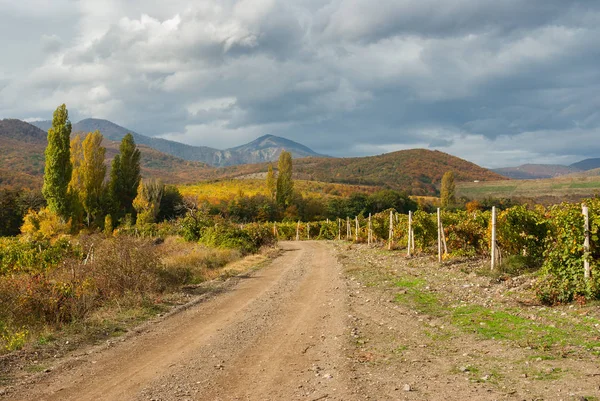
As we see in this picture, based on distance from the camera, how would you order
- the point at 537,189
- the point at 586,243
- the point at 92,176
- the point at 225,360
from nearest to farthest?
the point at 225,360 < the point at 586,243 < the point at 92,176 < the point at 537,189

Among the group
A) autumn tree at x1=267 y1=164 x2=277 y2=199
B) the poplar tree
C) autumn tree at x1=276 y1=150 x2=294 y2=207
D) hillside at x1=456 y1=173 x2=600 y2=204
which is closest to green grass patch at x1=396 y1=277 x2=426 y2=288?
the poplar tree

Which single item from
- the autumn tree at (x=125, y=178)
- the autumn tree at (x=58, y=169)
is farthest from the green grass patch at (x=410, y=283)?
the autumn tree at (x=125, y=178)

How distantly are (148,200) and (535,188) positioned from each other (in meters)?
84.1

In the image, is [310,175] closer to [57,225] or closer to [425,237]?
[57,225]

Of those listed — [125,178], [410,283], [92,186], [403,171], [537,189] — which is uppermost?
[403,171]

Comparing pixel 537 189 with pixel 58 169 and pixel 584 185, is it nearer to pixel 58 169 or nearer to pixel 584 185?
pixel 584 185

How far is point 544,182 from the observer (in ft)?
347

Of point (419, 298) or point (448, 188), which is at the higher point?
point (448, 188)

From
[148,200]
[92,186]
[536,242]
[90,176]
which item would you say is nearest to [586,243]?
[536,242]

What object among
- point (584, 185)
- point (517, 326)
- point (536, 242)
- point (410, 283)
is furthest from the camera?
point (584, 185)

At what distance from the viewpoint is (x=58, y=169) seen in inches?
1788

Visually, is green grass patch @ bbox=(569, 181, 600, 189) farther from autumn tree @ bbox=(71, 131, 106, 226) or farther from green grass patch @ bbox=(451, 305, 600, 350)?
green grass patch @ bbox=(451, 305, 600, 350)

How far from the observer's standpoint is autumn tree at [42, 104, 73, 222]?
45062 millimetres

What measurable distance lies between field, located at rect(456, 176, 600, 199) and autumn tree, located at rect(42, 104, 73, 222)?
78.2 metres
